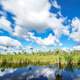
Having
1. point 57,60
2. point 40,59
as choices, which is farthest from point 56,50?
point 57,60

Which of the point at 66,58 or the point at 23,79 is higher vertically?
the point at 66,58

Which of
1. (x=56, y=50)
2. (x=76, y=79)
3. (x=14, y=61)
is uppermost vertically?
(x=56, y=50)

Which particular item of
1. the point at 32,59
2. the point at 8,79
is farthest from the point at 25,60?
the point at 8,79

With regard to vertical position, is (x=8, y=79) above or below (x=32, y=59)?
below

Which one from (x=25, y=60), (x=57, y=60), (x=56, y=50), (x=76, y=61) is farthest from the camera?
(x=56, y=50)

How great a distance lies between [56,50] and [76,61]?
165ft

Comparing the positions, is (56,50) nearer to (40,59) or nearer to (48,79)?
(40,59)

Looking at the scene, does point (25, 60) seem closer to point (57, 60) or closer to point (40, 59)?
point (40, 59)

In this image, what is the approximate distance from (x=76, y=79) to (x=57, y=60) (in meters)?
27.2

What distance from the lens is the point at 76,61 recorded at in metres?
49.4

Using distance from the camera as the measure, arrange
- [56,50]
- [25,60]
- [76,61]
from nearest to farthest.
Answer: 1. [76,61]
2. [25,60]
3. [56,50]

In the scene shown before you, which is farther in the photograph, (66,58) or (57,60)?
(57,60)

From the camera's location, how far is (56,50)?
327 feet

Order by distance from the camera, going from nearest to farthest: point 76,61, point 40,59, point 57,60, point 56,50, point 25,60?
point 76,61 < point 57,60 < point 25,60 < point 40,59 < point 56,50
